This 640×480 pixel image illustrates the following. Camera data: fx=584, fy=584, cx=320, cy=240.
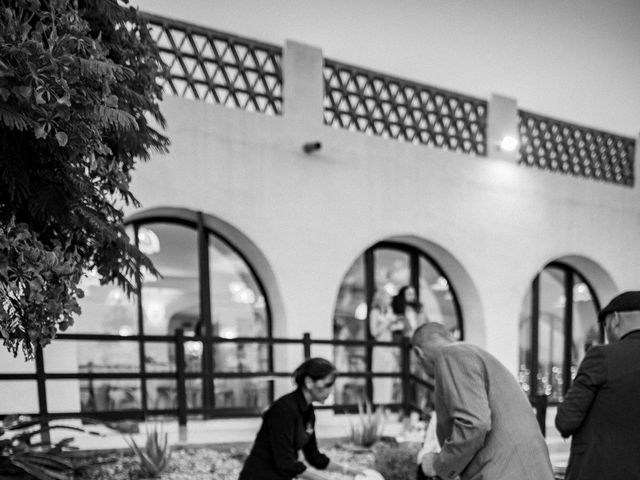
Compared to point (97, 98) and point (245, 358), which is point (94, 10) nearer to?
point (97, 98)

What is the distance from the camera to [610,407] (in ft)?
8.54

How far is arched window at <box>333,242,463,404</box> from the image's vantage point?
28.6 feet

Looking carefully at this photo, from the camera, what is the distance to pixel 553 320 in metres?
11.2

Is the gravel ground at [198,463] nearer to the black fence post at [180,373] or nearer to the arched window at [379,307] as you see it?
the black fence post at [180,373]

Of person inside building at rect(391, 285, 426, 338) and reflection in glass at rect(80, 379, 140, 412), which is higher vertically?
person inside building at rect(391, 285, 426, 338)

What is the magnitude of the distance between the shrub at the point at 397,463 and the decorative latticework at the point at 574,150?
6662 mm

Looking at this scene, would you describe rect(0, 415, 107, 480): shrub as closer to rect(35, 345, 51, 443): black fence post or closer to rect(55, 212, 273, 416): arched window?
rect(35, 345, 51, 443): black fence post

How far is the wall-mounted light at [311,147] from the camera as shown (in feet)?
24.6

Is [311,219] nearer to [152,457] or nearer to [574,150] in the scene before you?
[152,457]

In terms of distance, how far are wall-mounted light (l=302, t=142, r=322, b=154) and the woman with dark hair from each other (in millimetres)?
4703

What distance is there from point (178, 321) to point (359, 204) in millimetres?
2985

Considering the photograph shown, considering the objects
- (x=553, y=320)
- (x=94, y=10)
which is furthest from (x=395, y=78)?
(x=94, y=10)

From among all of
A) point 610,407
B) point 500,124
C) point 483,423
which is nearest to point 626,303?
point 610,407

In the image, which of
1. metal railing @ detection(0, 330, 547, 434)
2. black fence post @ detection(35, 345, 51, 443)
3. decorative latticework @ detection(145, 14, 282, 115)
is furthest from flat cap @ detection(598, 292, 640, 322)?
decorative latticework @ detection(145, 14, 282, 115)
